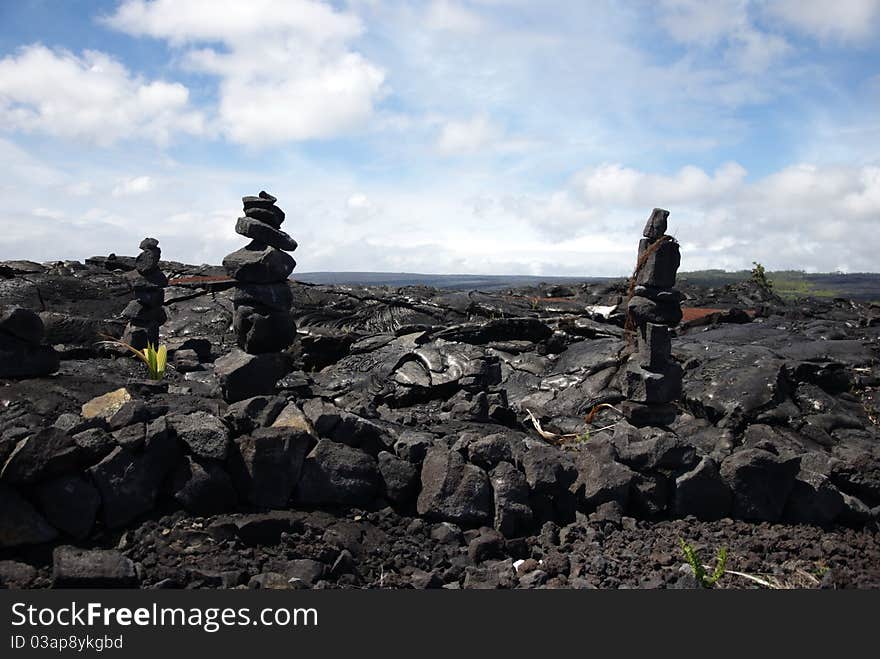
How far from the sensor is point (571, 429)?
36.9ft

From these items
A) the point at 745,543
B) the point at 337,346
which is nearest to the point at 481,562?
the point at 745,543

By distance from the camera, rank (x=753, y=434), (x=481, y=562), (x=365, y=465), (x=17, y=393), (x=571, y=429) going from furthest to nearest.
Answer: (x=571, y=429) < (x=753, y=434) < (x=17, y=393) < (x=365, y=465) < (x=481, y=562)

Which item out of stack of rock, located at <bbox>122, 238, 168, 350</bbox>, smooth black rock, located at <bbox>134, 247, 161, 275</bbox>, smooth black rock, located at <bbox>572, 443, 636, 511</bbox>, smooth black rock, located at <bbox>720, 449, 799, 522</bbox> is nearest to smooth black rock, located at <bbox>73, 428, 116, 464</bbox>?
smooth black rock, located at <bbox>572, 443, 636, 511</bbox>

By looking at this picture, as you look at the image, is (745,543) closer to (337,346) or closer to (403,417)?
(403,417)

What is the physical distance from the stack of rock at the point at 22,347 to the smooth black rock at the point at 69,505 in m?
4.57

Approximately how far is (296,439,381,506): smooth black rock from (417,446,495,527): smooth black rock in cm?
56

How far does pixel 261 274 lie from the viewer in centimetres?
874

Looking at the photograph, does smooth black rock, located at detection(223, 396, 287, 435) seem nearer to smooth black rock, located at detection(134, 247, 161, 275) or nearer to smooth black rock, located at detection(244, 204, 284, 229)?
smooth black rock, located at detection(244, 204, 284, 229)

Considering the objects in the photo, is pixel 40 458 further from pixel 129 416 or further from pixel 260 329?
pixel 260 329

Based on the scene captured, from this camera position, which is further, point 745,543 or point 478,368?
point 478,368

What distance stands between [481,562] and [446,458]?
44.7 inches

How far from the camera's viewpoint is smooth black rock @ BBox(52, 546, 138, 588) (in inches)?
179

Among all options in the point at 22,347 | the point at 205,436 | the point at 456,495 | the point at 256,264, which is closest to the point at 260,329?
the point at 256,264

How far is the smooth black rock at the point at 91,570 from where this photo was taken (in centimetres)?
455
